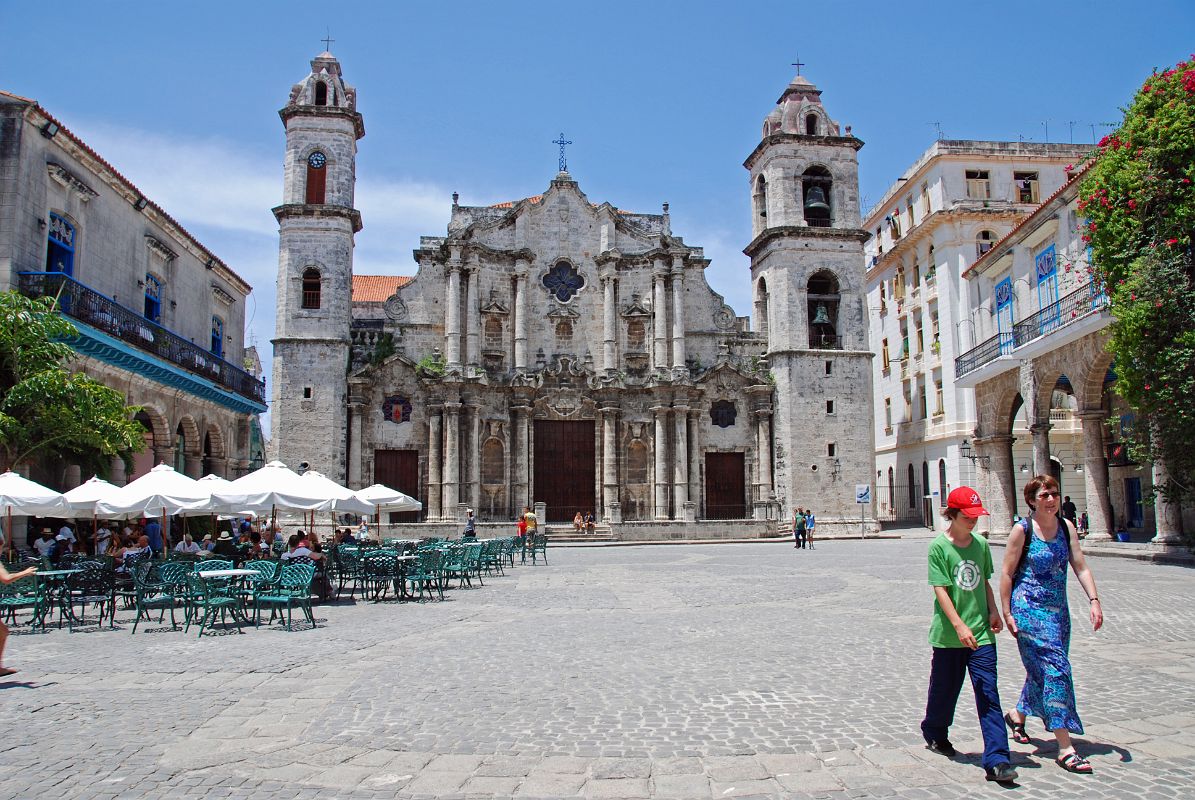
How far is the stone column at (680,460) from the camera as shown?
3609cm

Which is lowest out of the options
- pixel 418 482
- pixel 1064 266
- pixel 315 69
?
pixel 418 482

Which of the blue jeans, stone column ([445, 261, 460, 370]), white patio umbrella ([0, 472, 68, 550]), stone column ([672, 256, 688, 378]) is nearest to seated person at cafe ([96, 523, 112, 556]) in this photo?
white patio umbrella ([0, 472, 68, 550])

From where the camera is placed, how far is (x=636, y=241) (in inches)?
1515

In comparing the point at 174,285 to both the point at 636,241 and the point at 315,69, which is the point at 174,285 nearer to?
the point at 315,69

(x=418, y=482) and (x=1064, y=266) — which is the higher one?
(x=1064, y=266)

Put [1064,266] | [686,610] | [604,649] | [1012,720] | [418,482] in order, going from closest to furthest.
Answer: [1012,720], [604,649], [686,610], [1064,266], [418,482]

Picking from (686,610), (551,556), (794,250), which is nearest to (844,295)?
(794,250)

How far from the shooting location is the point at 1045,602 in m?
5.54

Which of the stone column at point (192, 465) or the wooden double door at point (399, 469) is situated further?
the wooden double door at point (399, 469)

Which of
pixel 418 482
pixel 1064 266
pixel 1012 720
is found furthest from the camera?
pixel 418 482

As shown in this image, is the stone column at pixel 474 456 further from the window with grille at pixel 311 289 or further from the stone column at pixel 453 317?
the window with grille at pixel 311 289

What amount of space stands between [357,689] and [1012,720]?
17.2ft

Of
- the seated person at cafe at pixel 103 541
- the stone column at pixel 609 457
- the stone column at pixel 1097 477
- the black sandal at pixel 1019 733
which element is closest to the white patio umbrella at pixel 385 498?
the seated person at cafe at pixel 103 541

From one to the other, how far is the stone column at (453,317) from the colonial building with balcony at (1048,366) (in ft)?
63.4
